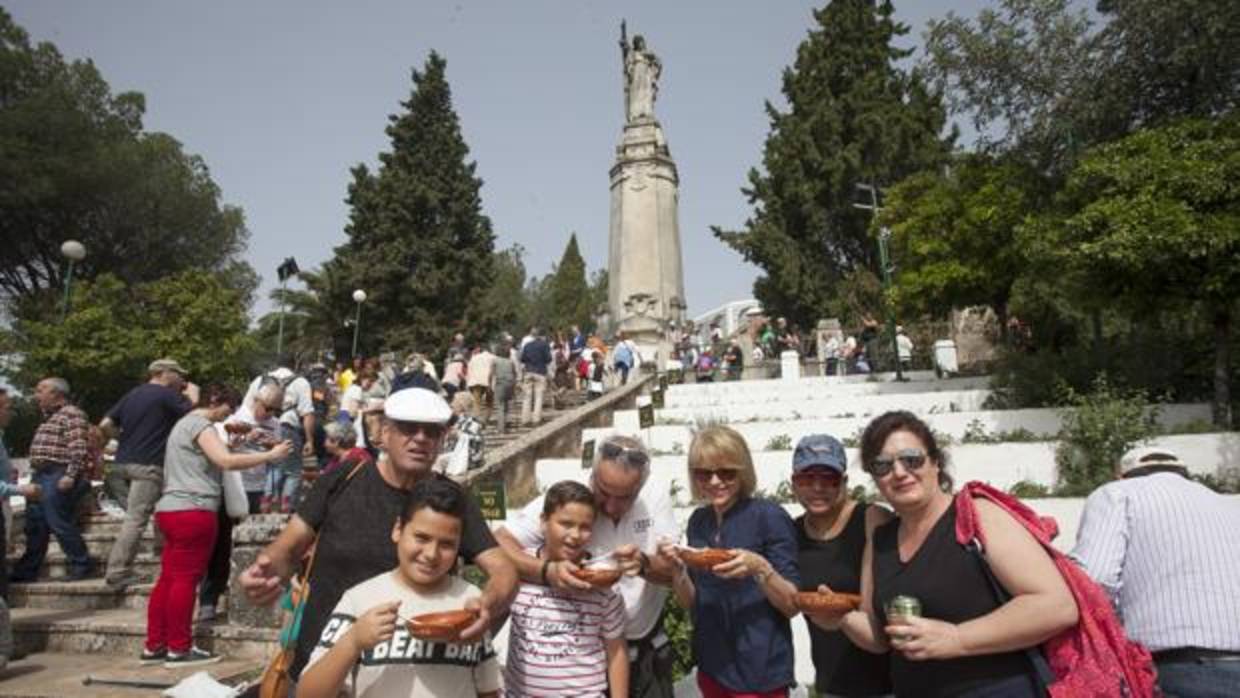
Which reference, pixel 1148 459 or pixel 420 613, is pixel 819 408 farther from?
pixel 420 613

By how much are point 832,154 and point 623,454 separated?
105 ft

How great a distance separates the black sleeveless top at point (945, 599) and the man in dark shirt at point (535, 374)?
1205 cm

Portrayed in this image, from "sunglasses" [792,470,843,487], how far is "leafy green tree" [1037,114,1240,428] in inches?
319

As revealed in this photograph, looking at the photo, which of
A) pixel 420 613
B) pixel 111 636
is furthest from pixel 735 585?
pixel 111 636

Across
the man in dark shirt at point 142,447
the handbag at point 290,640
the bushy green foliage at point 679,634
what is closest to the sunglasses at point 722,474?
the handbag at point 290,640

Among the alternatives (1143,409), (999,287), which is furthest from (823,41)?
(1143,409)

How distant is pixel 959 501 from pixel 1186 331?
13001 mm

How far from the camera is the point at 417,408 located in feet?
8.93

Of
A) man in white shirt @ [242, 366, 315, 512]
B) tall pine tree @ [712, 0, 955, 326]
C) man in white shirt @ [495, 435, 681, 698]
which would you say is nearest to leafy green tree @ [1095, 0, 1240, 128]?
man in white shirt @ [495, 435, 681, 698]

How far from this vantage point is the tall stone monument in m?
24.2

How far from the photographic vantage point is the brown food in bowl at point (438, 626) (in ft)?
7.26

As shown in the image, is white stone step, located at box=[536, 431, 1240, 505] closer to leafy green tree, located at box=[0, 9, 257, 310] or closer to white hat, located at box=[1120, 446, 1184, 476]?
white hat, located at box=[1120, 446, 1184, 476]

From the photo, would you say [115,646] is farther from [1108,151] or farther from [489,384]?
[1108,151]

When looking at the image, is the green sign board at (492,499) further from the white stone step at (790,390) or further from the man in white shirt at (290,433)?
the white stone step at (790,390)
